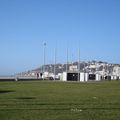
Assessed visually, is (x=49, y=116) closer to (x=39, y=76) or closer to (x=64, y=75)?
(x=64, y=75)

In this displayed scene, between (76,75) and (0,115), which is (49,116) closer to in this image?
(0,115)

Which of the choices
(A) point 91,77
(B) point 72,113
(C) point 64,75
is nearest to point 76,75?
(C) point 64,75

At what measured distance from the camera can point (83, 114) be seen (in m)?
15.9

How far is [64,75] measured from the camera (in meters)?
104

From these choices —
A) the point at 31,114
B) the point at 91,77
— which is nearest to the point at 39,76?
the point at 91,77

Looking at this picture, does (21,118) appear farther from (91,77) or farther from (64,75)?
(91,77)

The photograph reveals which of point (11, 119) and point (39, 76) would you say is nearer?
point (11, 119)

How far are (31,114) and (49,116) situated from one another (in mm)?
1182

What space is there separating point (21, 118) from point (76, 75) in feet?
322

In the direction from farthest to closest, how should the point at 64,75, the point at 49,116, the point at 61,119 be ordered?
the point at 64,75 < the point at 49,116 < the point at 61,119

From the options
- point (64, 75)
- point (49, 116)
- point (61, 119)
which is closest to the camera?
point (61, 119)

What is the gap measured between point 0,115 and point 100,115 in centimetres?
429

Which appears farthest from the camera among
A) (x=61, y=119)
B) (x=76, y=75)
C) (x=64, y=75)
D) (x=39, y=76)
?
(x=39, y=76)

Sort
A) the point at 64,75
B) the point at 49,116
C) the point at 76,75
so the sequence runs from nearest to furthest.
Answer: the point at 49,116
the point at 64,75
the point at 76,75
